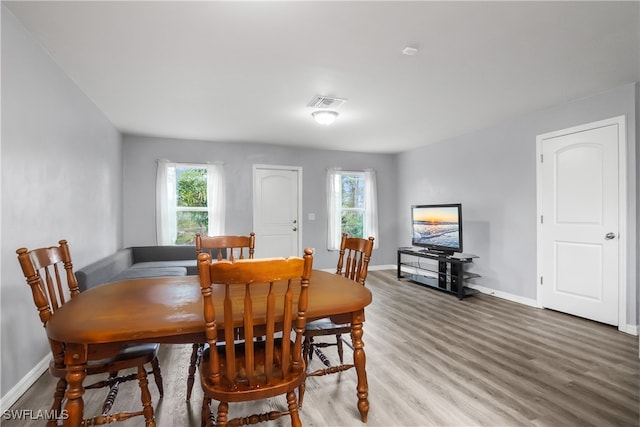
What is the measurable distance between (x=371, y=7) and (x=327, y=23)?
1.00 ft

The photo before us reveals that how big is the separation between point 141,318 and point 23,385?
5.09 feet

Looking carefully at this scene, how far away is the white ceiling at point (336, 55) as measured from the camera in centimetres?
198

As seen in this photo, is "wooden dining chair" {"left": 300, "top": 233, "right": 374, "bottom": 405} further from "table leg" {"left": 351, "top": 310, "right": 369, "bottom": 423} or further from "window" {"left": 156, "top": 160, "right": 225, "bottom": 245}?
"window" {"left": 156, "top": 160, "right": 225, "bottom": 245}

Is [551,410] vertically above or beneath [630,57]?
beneath

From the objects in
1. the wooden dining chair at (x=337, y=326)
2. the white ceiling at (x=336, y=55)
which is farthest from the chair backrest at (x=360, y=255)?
the white ceiling at (x=336, y=55)

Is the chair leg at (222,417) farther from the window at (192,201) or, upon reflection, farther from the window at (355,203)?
the window at (355,203)

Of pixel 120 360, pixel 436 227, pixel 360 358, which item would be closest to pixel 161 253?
pixel 120 360

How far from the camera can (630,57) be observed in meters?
2.57

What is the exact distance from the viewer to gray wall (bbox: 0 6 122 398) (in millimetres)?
1927

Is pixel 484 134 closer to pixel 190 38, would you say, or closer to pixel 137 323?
pixel 190 38

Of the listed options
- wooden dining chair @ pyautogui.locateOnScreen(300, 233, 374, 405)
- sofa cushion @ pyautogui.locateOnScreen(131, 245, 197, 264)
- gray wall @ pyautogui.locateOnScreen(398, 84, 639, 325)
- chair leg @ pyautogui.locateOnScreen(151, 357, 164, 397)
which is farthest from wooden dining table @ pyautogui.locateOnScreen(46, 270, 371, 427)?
gray wall @ pyautogui.locateOnScreen(398, 84, 639, 325)

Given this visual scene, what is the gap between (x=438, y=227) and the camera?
491 centimetres

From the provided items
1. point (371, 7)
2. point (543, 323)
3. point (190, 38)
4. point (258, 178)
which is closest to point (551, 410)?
point (543, 323)

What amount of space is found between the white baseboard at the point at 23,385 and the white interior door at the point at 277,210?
3437 mm
